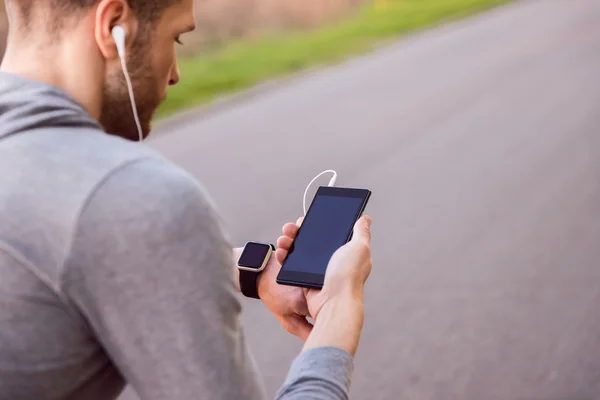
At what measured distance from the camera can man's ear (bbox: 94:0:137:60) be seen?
1.21m

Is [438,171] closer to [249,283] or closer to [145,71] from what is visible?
[249,283]

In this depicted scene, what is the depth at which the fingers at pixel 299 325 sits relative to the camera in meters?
1.71

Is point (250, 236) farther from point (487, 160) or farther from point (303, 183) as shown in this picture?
point (487, 160)

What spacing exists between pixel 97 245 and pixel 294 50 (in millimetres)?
11303

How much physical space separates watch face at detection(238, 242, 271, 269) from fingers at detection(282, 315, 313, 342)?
127 millimetres

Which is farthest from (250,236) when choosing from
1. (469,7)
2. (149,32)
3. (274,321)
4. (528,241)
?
(469,7)

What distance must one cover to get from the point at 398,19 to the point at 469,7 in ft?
4.96

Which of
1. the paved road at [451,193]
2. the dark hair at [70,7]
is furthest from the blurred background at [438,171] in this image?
the dark hair at [70,7]

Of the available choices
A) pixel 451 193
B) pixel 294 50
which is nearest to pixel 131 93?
pixel 451 193

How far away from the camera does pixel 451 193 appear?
571 centimetres

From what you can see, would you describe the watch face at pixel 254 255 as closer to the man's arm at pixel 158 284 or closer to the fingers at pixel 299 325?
the fingers at pixel 299 325

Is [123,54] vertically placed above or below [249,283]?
above

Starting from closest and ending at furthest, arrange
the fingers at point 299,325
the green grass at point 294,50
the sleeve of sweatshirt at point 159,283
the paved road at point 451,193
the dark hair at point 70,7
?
the sleeve of sweatshirt at point 159,283, the dark hair at point 70,7, the fingers at point 299,325, the paved road at point 451,193, the green grass at point 294,50

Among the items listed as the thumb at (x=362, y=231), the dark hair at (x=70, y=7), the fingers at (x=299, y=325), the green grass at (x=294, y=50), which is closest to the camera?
the dark hair at (x=70, y=7)
